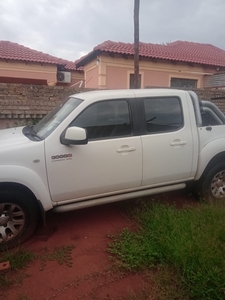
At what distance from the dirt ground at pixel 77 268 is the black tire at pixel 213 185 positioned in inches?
52.4

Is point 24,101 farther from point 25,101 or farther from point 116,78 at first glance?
point 116,78

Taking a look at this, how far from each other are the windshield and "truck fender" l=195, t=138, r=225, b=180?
2.04m

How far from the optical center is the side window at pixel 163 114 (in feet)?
12.0

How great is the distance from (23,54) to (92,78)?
4299 millimetres

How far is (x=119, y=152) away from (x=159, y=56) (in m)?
13.0

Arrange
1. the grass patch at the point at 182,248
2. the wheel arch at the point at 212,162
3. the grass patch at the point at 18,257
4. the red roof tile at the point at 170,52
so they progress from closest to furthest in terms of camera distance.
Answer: the grass patch at the point at 182,248, the grass patch at the point at 18,257, the wheel arch at the point at 212,162, the red roof tile at the point at 170,52

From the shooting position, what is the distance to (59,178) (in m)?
3.09

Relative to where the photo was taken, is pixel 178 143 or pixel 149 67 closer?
pixel 178 143

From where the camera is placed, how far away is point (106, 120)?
3.41m

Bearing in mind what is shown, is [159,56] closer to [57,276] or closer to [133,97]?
[133,97]

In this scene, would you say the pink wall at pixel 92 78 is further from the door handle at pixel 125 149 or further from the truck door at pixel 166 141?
the door handle at pixel 125 149

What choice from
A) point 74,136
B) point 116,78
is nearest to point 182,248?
point 74,136

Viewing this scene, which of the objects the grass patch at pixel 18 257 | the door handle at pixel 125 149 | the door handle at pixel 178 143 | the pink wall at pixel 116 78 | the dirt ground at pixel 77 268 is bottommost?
the dirt ground at pixel 77 268

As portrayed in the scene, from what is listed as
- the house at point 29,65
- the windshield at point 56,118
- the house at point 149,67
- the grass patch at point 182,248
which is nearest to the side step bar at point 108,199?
the grass patch at point 182,248
